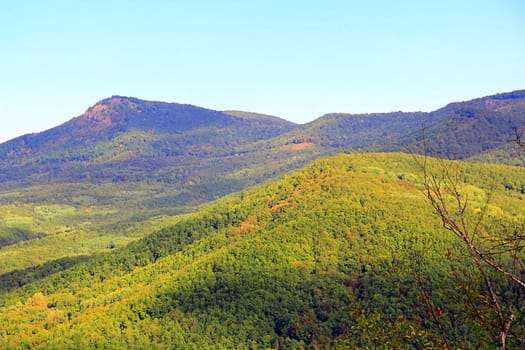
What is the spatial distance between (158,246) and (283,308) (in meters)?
64.1

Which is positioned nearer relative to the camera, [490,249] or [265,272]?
[490,249]

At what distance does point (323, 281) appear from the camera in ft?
362

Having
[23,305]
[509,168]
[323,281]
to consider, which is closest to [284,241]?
[323,281]

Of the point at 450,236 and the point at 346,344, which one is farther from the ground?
the point at 346,344

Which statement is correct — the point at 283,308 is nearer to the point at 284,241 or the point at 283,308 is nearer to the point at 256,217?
the point at 284,241

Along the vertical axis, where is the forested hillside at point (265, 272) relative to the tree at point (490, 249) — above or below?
below

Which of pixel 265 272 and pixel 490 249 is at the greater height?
pixel 490 249

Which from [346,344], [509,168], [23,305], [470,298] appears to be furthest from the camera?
[509,168]

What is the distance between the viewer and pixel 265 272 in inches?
4454

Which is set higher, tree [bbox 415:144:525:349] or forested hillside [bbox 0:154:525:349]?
tree [bbox 415:144:525:349]

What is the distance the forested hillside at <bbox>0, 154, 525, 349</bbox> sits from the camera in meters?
97.9

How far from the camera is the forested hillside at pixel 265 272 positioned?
97875 mm

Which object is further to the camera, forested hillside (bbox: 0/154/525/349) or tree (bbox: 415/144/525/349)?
forested hillside (bbox: 0/154/525/349)

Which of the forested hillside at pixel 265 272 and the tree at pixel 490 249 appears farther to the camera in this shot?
the forested hillside at pixel 265 272
